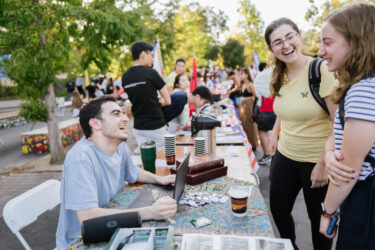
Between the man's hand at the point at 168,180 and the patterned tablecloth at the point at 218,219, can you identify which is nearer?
the patterned tablecloth at the point at 218,219

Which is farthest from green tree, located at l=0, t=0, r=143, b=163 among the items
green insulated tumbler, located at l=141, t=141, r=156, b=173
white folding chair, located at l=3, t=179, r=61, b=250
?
green insulated tumbler, located at l=141, t=141, r=156, b=173

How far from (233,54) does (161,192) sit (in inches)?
1531

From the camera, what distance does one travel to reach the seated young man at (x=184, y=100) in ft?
14.4

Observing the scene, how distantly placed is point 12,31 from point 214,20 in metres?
57.0

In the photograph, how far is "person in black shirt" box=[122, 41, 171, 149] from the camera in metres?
3.70

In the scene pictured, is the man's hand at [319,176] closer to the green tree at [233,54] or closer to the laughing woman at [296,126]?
the laughing woman at [296,126]

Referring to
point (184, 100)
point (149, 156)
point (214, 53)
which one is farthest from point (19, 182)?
point (214, 53)

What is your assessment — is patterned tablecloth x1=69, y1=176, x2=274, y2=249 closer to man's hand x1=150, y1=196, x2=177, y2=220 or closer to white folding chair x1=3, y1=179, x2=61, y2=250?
man's hand x1=150, y1=196, x2=177, y2=220

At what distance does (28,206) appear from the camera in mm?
1998

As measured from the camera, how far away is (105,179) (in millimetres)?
1910

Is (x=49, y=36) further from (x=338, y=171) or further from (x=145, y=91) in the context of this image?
(x=338, y=171)

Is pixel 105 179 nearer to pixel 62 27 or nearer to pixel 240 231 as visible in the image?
pixel 240 231

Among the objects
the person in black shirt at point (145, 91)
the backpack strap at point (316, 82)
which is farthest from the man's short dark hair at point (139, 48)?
the backpack strap at point (316, 82)

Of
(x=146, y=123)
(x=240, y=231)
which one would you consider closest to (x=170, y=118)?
(x=146, y=123)
